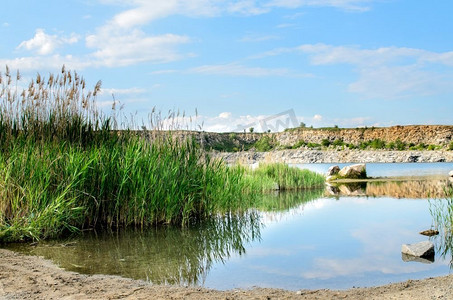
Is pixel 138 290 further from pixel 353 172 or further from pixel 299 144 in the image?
pixel 299 144

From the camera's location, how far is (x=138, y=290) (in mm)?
4277

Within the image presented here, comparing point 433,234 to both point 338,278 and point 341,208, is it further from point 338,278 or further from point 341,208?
point 341,208

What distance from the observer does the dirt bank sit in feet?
13.2

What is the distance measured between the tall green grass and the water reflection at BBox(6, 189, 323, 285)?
1.42ft

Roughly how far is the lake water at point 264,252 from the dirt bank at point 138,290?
0.42 m

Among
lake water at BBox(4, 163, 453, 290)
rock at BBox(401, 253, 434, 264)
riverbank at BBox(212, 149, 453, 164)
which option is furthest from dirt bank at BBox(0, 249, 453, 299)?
riverbank at BBox(212, 149, 453, 164)

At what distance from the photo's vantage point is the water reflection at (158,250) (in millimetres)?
5297

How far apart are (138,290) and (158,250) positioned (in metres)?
2.16

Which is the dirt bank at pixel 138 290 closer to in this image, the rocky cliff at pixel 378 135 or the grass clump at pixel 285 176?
the grass clump at pixel 285 176

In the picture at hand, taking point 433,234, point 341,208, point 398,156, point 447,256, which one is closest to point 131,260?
point 447,256

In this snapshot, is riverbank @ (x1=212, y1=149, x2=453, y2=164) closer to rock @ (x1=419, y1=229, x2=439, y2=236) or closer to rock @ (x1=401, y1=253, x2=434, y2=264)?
rock @ (x1=419, y1=229, x2=439, y2=236)

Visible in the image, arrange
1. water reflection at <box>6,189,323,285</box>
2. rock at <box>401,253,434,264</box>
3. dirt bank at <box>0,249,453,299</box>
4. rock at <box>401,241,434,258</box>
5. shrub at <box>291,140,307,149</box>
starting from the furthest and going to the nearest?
shrub at <box>291,140,307,149</box>
rock at <box>401,241,434,258</box>
rock at <box>401,253,434,264</box>
water reflection at <box>6,189,323,285</box>
dirt bank at <box>0,249,453,299</box>

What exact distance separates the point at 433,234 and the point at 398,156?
44235 millimetres

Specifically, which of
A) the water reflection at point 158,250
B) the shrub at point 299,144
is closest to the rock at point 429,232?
the water reflection at point 158,250
